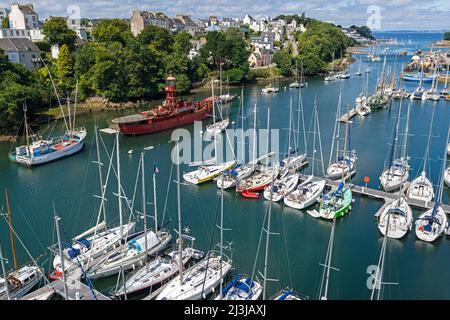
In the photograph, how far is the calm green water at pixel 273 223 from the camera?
21781 millimetres

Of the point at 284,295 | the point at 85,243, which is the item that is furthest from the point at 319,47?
the point at 284,295

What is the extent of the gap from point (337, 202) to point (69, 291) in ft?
57.0

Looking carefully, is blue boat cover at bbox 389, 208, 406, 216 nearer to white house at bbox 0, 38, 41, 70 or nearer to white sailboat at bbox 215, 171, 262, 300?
white sailboat at bbox 215, 171, 262, 300

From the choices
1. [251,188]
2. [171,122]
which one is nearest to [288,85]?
[171,122]

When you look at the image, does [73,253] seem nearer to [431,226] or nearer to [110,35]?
[431,226]

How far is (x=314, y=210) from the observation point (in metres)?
28.2

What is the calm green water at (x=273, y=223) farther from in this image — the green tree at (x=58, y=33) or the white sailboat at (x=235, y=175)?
the green tree at (x=58, y=33)

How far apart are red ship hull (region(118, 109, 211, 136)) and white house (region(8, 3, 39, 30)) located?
47.9m

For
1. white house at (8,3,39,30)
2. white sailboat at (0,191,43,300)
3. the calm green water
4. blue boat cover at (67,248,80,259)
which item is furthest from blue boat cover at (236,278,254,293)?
white house at (8,3,39,30)

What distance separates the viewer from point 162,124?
50688 mm

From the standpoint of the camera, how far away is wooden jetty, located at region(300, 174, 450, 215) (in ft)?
92.8

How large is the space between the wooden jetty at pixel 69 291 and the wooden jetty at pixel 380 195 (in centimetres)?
1873

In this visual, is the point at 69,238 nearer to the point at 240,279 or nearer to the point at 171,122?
the point at 240,279

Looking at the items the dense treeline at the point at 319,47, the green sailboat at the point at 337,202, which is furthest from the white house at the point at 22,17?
the green sailboat at the point at 337,202
